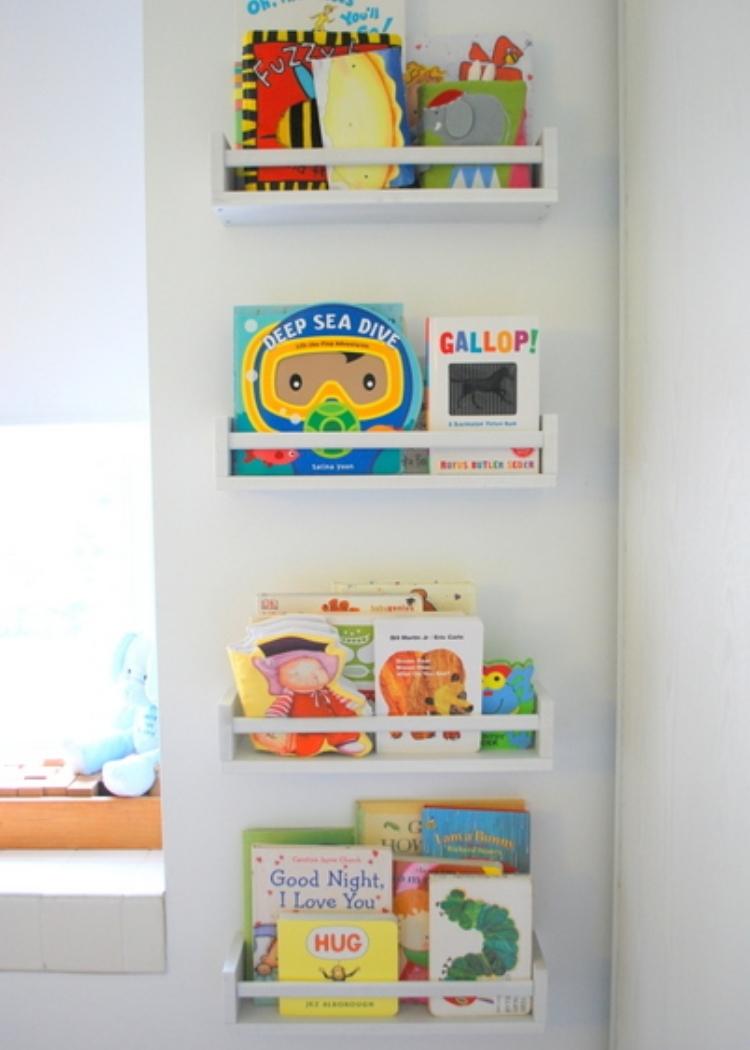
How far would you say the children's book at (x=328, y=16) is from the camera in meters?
1.34

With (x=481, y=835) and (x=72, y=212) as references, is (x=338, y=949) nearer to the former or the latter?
(x=481, y=835)

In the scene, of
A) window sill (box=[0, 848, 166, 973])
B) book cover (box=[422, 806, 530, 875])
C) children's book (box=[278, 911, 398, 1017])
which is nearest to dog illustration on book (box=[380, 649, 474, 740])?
book cover (box=[422, 806, 530, 875])

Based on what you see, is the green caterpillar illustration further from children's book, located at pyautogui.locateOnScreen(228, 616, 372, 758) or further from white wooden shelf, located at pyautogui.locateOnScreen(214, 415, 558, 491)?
white wooden shelf, located at pyautogui.locateOnScreen(214, 415, 558, 491)

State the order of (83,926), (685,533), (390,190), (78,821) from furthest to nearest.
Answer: (78,821) < (83,926) < (390,190) < (685,533)

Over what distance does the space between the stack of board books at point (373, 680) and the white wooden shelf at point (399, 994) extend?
1.17 feet

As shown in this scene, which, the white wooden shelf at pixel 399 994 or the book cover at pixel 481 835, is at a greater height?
the book cover at pixel 481 835

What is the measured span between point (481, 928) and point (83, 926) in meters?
0.66

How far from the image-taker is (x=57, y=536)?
1804 mm

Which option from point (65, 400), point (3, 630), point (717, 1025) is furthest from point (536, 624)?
point (3, 630)

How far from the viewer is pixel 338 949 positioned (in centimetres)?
136

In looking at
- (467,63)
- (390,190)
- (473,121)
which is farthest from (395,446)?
(467,63)

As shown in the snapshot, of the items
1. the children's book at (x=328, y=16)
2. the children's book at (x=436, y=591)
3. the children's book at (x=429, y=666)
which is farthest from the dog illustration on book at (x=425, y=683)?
the children's book at (x=328, y=16)

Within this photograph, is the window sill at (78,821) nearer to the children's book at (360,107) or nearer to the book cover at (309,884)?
the book cover at (309,884)

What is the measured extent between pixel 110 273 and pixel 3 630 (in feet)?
2.48
